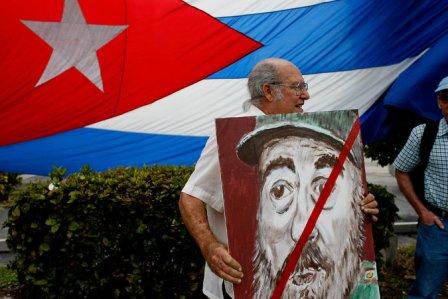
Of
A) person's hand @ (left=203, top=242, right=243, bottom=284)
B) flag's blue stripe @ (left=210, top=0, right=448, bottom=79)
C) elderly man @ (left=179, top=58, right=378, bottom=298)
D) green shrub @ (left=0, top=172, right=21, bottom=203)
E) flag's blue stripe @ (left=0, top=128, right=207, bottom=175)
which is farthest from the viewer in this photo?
green shrub @ (left=0, top=172, right=21, bottom=203)

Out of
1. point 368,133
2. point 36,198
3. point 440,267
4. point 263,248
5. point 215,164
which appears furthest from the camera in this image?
point 368,133

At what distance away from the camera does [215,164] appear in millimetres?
2023

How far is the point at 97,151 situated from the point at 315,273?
2.94m

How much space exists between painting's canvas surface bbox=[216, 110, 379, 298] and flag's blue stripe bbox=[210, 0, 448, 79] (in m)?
2.31

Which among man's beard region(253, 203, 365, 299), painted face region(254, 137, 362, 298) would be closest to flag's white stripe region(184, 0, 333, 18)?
painted face region(254, 137, 362, 298)

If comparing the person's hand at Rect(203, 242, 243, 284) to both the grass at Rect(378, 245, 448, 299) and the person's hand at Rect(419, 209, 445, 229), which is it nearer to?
the person's hand at Rect(419, 209, 445, 229)

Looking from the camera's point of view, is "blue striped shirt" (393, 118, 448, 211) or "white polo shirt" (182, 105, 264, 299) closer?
"white polo shirt" (182, 105, 264, 299)

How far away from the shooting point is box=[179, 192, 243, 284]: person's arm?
5.96 feet

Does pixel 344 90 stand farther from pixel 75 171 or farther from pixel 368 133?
pixel 75 171

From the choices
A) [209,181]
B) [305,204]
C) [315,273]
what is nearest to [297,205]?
[305,204]

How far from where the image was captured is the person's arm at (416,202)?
10.7 feet

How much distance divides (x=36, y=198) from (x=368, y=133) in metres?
2.47

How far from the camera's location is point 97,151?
4.47m

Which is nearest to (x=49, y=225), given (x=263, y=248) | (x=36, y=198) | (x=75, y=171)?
(x=36, y=198)
